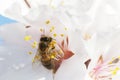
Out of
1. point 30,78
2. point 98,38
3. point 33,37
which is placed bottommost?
point 30,78

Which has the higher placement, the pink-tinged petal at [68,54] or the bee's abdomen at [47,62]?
the pink-tinged petal at [68,54]

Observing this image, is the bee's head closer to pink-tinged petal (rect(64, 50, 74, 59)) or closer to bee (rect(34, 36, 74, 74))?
bee (rect(34, 36, 74, 74))

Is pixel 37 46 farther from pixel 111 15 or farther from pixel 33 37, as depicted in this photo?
pixel 111 15

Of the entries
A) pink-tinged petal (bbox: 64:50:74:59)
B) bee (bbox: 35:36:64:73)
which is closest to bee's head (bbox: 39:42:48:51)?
bee (bbox: 35:36:64:73)

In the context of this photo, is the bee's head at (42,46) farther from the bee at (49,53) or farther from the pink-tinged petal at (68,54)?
the pink-tinged petal at (68,54)

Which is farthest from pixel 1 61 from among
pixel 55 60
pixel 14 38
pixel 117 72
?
pixel 117 72

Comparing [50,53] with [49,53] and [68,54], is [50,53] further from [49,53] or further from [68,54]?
[68,54]

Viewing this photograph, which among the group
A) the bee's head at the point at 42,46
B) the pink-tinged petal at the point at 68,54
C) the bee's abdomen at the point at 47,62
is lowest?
the bee's abdomen at the point at 47,62

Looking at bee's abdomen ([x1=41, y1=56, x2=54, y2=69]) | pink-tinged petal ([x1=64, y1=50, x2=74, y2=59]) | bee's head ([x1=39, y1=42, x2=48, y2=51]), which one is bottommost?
bee's abdomen ([x1=41, y1=56, x2=54, y2=69])

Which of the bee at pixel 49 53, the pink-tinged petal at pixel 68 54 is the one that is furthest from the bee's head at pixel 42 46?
the pink-tinged petal at pixel 68 54
